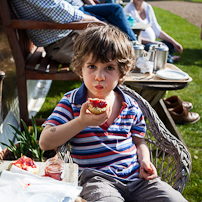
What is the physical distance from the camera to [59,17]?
281cm

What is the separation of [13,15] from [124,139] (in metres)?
1.88

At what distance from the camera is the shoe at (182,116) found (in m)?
3.76

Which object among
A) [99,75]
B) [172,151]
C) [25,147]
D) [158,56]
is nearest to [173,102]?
[158,56]

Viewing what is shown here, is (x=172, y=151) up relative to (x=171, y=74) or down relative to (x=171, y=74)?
down

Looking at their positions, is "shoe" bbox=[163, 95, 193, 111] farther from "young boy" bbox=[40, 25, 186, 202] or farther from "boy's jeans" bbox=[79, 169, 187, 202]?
"boy's jeans" bbox=[79, 169, 187, 202]

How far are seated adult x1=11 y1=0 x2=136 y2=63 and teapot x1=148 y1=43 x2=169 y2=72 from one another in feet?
1.57

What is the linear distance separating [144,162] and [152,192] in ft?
0.57

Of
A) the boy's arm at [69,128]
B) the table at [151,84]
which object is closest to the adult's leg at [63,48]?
the table at [151,84]

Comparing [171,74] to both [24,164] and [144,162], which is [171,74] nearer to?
[144,162]

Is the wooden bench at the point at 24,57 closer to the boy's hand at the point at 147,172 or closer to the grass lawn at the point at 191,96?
the grass lawn at the point at 191,96

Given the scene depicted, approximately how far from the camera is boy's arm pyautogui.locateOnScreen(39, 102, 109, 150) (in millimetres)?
1441

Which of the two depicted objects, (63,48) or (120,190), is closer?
(120,190)

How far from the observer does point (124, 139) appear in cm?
175

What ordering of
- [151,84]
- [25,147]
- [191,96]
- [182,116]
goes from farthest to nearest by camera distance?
[191,96], [182,116], [151,84], [25,147]
